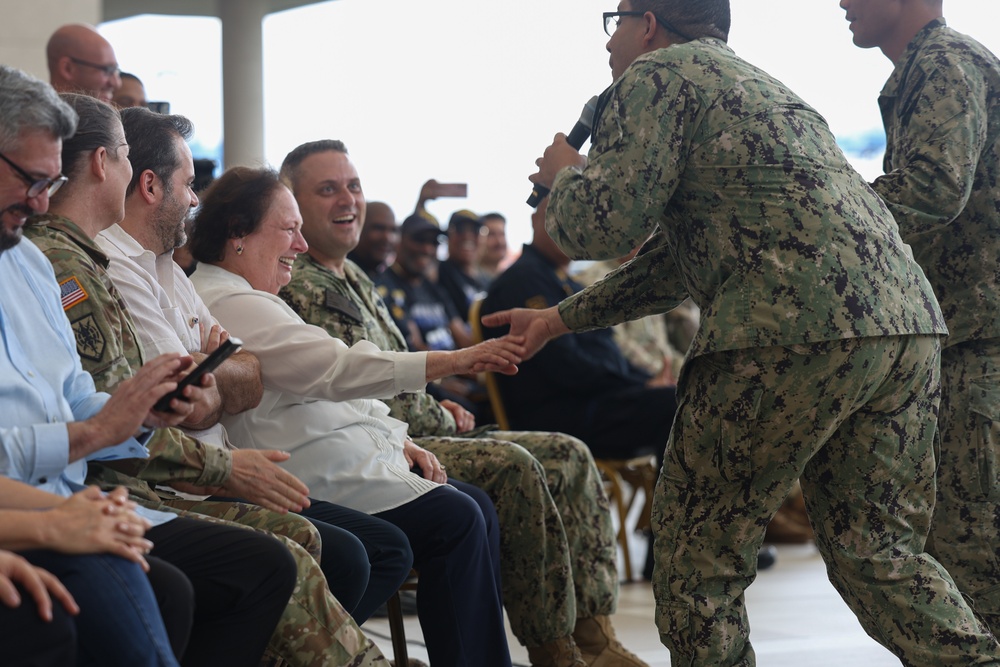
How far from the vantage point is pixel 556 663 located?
2.79 m

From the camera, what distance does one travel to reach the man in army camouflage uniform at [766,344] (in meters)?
2.01

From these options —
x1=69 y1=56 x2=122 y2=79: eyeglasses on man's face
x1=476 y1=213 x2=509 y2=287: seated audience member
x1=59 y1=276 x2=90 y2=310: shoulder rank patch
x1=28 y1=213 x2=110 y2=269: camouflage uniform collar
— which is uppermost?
x1=69 y1=56 x2=122 y2=79: eyeglasses on man's face

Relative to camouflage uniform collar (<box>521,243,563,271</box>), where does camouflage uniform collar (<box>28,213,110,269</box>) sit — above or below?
above

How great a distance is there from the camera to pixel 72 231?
191cm

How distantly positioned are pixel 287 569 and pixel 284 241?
3.32 ft

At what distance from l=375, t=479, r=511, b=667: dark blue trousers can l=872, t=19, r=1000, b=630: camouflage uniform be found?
1026mm

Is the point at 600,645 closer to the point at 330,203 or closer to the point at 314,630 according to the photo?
the point at 314,630

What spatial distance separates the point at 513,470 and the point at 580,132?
871mm

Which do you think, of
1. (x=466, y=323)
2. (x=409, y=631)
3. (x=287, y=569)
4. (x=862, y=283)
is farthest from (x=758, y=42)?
(x=287, y=569)

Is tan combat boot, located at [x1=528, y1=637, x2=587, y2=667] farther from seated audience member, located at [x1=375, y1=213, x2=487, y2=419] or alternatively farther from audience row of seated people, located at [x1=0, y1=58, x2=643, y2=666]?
seated audience member, located at [x1=375, y1=213, x2=487, y2=419]

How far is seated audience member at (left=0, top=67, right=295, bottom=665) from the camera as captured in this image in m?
1.58

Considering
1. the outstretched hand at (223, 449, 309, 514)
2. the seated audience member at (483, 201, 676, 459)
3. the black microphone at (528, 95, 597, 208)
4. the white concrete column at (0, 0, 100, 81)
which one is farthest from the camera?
the white concrete column at (0, 0, 100, 81)

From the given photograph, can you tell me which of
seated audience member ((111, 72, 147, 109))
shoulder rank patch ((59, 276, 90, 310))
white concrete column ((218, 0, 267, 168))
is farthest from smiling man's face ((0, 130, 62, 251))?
white concrete column ((218, 0, 267, 168))

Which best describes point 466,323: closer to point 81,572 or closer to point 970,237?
point 970,237
